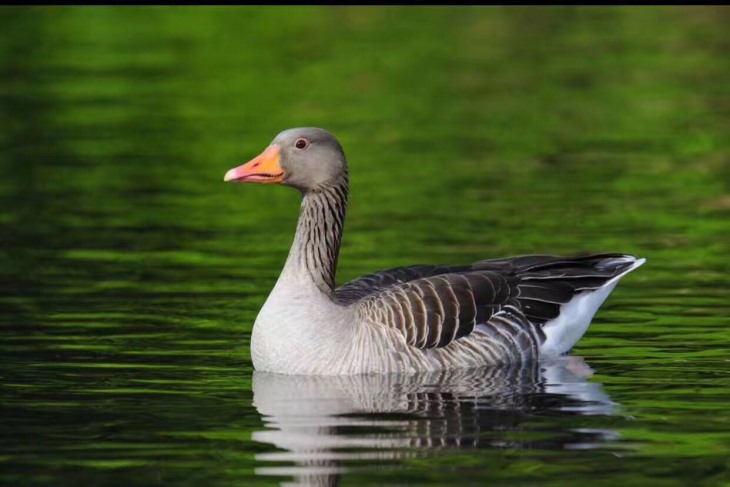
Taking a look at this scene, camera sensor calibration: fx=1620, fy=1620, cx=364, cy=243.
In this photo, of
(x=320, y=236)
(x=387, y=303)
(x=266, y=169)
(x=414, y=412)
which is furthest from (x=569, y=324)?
(x=266, y=169)

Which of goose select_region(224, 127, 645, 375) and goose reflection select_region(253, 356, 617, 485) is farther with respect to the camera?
goose select_region(224, 127, 645, 375)

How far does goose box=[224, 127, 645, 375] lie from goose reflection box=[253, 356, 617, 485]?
0.59 ft

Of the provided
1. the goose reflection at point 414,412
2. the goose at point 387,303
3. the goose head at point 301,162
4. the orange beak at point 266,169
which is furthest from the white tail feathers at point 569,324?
the orange beak at point 266,169

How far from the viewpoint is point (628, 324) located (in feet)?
53.3

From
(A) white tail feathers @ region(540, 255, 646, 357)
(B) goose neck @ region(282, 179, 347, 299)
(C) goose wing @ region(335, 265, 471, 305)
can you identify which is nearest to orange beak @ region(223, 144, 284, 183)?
(B) goose neck @ region(282, 179, 347, 299)

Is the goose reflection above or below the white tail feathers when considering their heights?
below

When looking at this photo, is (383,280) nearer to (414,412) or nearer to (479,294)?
(479,294)

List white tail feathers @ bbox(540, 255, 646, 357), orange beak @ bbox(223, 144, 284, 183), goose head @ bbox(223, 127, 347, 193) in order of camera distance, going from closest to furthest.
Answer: orange beak @ bbox(223, 144, 284, 183) → goose head @ bbox(223, 127, 347, 193) → white tail feathers @ bbox(540, 255, 646, 357)

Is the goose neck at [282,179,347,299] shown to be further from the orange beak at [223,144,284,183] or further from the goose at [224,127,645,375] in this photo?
the orange beak at [223,144,284,183]

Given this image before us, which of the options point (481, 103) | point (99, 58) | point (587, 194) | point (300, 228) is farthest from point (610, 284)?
point (99, 58)

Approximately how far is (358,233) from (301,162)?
20.7ft

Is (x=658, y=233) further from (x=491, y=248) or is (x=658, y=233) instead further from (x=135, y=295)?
(x=135, y=295)

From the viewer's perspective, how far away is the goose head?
14203 mm

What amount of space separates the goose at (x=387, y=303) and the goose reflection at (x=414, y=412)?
18 centimetres
